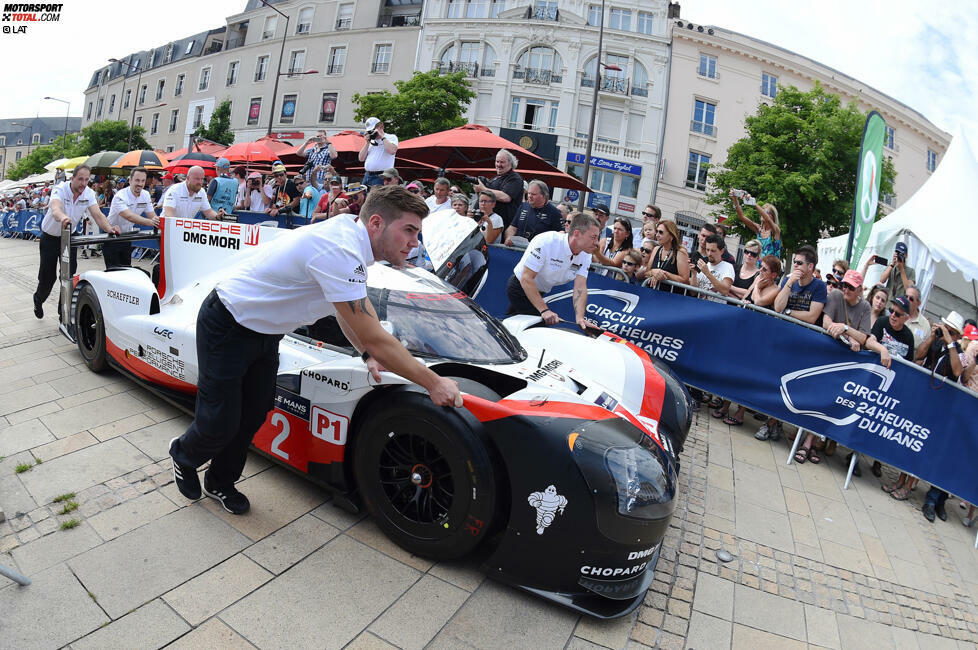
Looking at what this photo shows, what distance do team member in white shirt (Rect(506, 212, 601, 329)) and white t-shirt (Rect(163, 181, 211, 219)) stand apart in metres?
3.73

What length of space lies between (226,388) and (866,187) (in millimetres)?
10014

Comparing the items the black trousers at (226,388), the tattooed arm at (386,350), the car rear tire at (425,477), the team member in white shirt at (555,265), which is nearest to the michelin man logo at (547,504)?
the car rear tire at (425,477)

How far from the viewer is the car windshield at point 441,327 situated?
9.55 ft

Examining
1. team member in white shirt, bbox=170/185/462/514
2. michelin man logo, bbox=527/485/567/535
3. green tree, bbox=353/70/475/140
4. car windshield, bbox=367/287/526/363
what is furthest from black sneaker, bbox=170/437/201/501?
green tree, bbox=353/70/475/140

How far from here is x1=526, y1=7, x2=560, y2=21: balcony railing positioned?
114 feet

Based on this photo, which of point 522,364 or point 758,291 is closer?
point 522,364

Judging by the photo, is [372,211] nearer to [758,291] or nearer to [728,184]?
[758,291]

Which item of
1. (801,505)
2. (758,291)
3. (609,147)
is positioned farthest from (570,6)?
(801,505)

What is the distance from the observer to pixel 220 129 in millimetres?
40312

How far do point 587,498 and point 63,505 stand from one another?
2.62 metres

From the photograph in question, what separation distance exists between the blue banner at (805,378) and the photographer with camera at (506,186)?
1494 millimetres

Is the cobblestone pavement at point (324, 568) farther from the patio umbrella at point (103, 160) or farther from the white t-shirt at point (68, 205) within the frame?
the patio umbrella at point (103, 160)

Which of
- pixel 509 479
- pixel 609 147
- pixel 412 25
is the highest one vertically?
pixel 412 25

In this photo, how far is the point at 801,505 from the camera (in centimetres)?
427
